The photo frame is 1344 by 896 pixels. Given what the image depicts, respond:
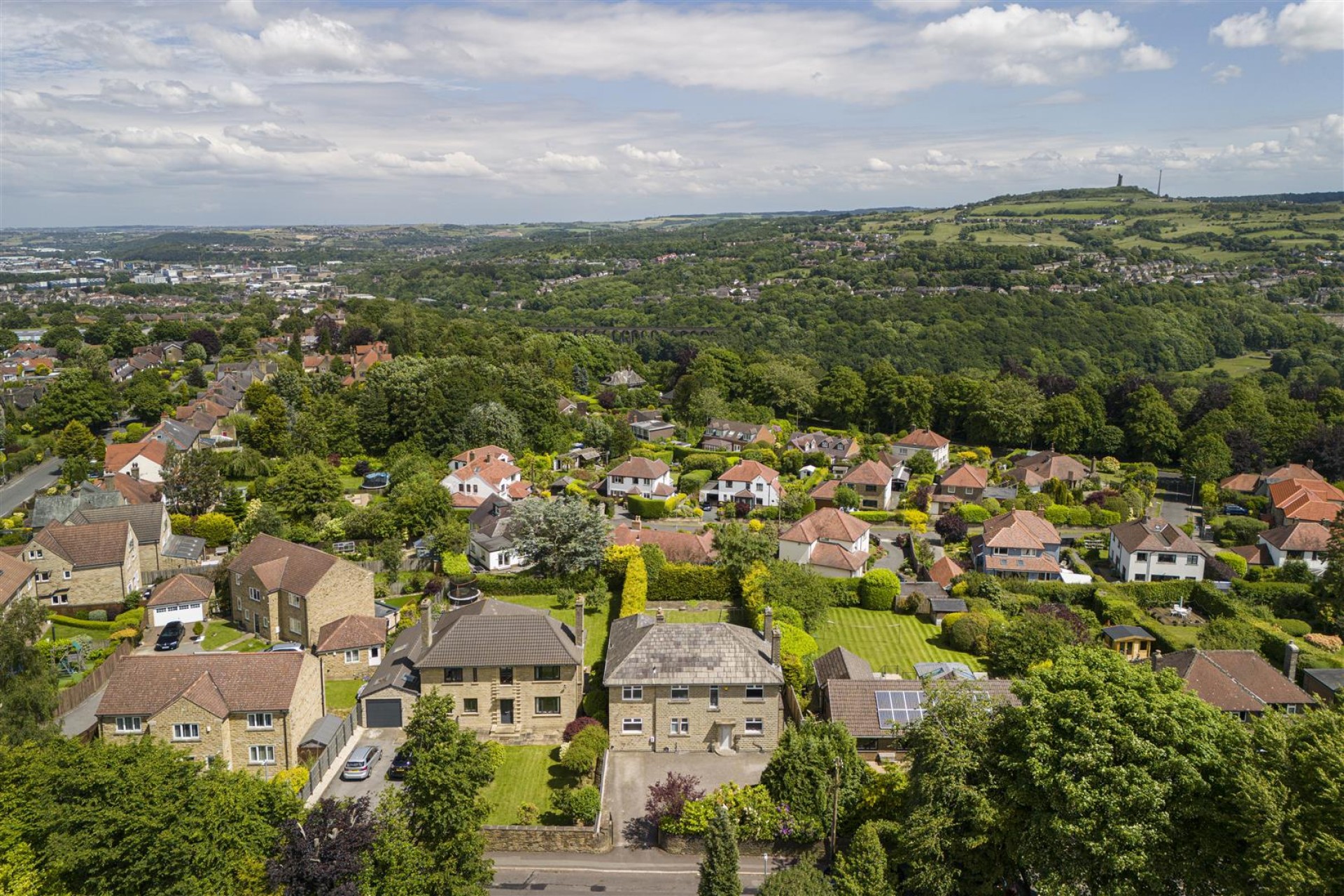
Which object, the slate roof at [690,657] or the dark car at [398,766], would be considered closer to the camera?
the dark car at [398,766]

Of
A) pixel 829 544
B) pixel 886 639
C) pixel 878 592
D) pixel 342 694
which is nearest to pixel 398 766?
pixel 342 694

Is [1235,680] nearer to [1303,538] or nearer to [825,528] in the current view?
[825,528]

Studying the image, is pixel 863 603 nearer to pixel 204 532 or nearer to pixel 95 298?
pixel 204 532

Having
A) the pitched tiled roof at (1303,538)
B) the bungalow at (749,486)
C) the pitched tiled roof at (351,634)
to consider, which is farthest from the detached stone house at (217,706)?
the pitched tiled roof at (1303,538)

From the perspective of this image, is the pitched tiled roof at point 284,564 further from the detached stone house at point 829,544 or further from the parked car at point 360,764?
the detached stone house at point 829,544

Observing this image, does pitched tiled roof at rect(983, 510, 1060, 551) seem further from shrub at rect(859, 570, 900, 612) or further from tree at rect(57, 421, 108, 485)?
tree at rect(57, 421, 108, 485)
